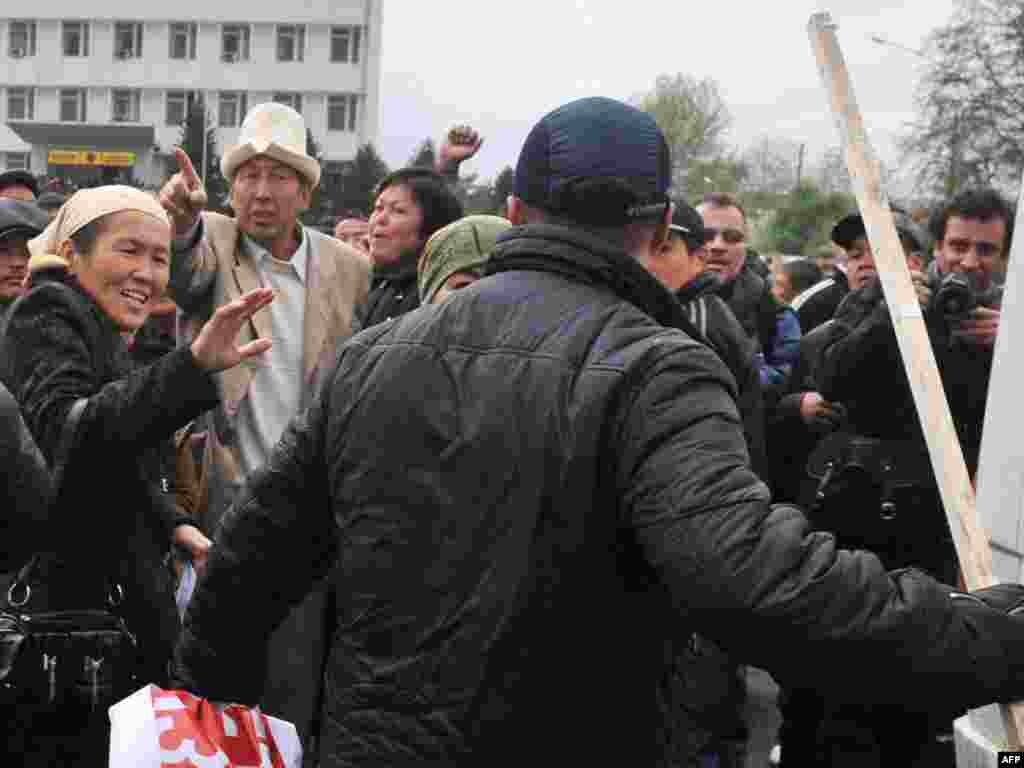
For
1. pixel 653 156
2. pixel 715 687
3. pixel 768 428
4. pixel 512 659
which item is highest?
pixel 653 156

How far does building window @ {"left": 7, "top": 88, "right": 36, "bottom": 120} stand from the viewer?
8331cm

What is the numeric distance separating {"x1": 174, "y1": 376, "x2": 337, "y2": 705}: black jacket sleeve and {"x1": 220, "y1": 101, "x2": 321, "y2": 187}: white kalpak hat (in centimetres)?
222

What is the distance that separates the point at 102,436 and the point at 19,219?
197 centimetres

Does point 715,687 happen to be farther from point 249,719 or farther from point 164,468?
point 249,719

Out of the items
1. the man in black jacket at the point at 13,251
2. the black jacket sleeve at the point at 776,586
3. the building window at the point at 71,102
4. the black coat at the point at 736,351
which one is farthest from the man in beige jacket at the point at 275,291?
the building window at the point at 71,102

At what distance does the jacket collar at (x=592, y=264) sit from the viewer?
235cm

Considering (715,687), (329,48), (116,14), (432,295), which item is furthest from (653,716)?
(116,14)

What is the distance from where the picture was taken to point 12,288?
16.4ft

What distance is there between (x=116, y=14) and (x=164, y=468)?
83.2 metres

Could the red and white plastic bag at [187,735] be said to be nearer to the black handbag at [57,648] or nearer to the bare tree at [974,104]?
the black handbag at [57,648]

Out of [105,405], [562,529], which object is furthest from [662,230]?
[105,405]

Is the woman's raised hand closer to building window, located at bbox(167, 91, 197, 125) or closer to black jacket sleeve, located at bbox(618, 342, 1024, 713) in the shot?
black jacket sleeve, located at bbox(618, 342, 1024, 713)

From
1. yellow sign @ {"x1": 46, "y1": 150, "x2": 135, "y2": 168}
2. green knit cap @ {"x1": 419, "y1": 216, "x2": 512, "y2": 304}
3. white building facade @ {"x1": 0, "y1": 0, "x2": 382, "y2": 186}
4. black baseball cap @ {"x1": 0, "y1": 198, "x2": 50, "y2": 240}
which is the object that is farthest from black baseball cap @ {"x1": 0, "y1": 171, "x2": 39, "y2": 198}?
white building facade @ {"x1": 0, "y1": 0, "x2": 382, "y2": 186}

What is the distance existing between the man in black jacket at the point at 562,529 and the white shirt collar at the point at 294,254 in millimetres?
2208
